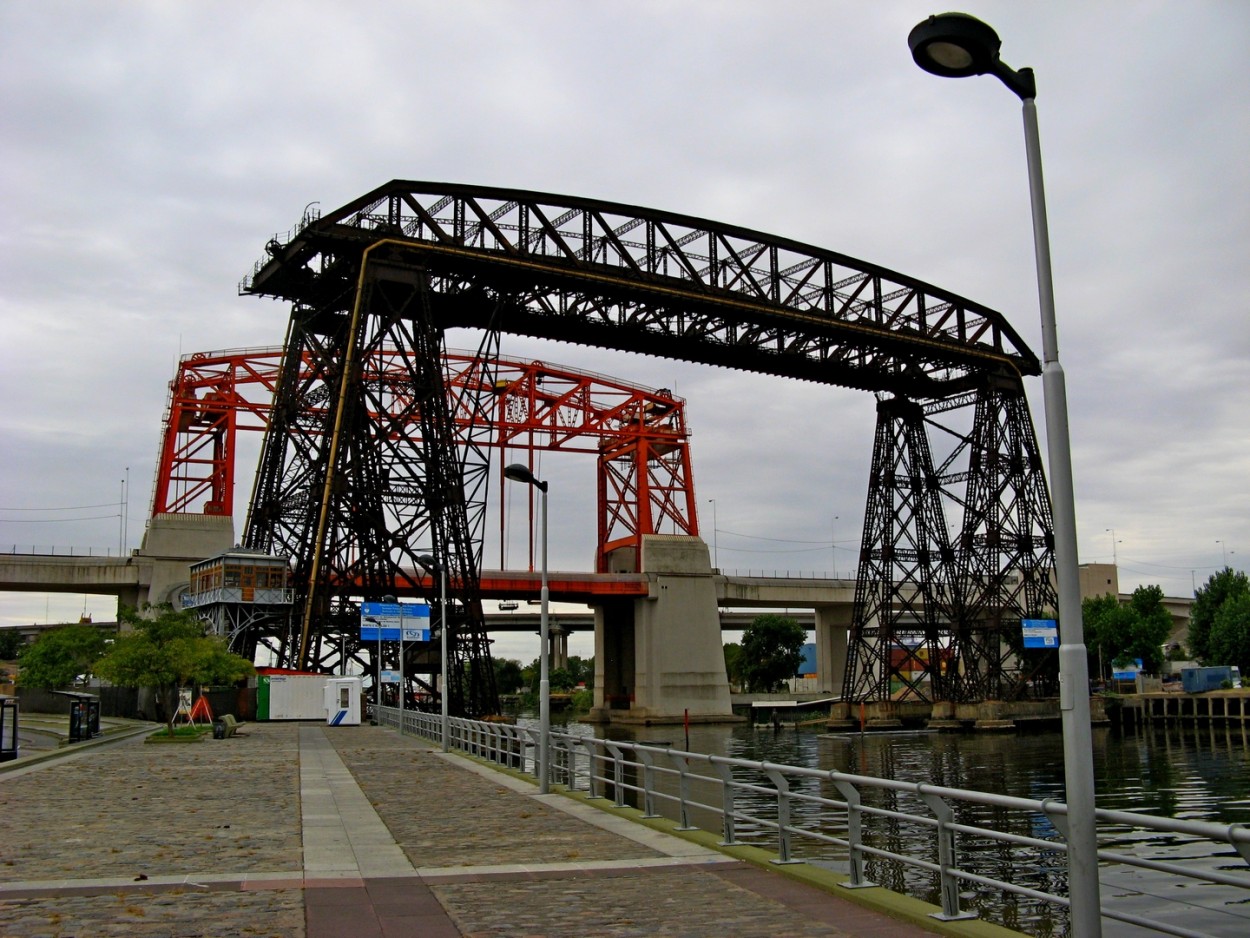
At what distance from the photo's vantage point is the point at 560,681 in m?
174

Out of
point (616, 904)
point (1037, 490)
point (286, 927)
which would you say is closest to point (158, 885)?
point (286, 927)

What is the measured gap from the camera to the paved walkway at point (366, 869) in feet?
35.0

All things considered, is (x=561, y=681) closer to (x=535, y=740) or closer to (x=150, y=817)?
(x=535, y=740)

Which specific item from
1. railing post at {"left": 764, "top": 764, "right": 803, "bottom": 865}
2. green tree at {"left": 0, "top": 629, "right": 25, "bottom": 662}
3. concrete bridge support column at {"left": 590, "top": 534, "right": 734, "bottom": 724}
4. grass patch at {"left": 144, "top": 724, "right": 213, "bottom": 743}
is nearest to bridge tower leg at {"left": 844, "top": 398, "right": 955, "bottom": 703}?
concrete bridge support column at {"left": 590, "top": 534, "right": 734, "bottom": 724}

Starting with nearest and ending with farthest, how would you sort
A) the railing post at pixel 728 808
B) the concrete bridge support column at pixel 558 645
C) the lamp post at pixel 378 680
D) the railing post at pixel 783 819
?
1. the railing post at pixel 783 819
2. the railing post at pixel 728 808
3. the lamp post at pixel 378 680
4. the concrete bridge support column at pixel 558 645

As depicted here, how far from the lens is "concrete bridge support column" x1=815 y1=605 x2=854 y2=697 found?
119438 millimetres

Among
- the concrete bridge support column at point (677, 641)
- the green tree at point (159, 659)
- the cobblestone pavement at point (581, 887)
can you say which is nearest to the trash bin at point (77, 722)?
the green tree at point (159, 659)

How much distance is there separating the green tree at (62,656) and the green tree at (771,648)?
248 ft

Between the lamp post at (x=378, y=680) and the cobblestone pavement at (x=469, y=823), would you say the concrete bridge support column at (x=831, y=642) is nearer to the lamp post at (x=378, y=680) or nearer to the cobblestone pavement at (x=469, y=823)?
the lamp post at (x=378, y=680)

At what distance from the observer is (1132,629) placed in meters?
105

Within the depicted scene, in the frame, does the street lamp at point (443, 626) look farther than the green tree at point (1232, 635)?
No

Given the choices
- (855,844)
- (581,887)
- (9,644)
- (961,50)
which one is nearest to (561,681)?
(9,644)

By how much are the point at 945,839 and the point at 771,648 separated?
12307cm

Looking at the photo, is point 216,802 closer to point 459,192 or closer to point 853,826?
point 853,826
